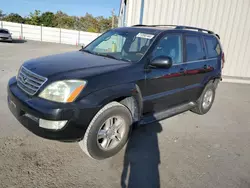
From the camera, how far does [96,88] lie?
265 cm

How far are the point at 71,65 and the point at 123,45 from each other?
1236 mm

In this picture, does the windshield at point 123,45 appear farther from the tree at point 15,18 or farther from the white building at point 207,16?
the tree at point 15,18

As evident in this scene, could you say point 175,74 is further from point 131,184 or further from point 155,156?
point 131,184

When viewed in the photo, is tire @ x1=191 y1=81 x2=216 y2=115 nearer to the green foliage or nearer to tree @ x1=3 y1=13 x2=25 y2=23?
the green foliage

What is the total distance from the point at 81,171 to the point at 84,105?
88cm

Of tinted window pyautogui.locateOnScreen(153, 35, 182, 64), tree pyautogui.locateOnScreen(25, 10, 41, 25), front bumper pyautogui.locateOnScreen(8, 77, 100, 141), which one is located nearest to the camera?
front bumper pyautogui.locateOnScreen(8, 77, 100, 141)

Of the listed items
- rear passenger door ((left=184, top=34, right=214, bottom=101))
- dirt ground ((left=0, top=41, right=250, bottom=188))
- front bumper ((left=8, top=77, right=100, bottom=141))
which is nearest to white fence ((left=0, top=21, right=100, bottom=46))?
rear passenger door ((left=184, top=34, right=214, bottom=101))

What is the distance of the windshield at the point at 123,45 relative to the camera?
3449 mm

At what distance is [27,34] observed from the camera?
34156 mm

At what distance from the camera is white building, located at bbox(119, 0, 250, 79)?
8.91m

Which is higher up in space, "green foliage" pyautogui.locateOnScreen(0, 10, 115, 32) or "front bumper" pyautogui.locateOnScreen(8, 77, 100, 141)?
"green foliage" pyautogui.locateOnScreen(0, 10, 115, 32)

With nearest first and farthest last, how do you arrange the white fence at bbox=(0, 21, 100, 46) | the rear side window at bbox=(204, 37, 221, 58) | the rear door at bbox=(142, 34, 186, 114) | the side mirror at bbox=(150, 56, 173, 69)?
the side mirror at bbox=(150, 56, 173, 69) → the rear door at bbox=(142, 34, 186, 114) → the rear side window at bbox=(204, 37, 221, 58) → the white fence at bbox=(0, 21, 100, 46)

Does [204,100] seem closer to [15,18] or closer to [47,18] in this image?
[47,18]

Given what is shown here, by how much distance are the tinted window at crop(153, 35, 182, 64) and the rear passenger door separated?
19 centimetres
